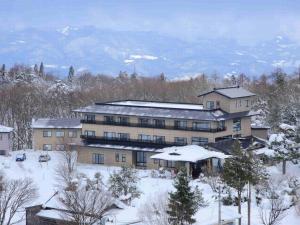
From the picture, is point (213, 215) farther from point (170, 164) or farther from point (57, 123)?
point (57, 123)

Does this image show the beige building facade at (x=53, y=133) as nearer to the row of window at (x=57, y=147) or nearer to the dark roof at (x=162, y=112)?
the row of window at (x=57, y=147)

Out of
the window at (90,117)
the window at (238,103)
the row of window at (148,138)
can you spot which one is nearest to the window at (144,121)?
the row of window at (148,138)

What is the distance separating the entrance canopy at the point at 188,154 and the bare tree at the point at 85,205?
36.6 feet

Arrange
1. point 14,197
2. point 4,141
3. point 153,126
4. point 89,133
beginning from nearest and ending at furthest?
point 14,197 → point 153,126 → point 89,133 → point 4,141

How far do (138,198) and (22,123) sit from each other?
29.3 meters

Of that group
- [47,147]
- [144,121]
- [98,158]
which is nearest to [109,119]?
[144,121]

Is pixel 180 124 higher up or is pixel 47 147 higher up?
pixel 180 124

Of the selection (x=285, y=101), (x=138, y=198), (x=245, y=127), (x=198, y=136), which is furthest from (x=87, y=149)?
(x=285, y=101)

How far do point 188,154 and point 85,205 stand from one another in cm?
1487

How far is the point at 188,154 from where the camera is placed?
144 ft

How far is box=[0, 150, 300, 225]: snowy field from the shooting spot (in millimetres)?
33094

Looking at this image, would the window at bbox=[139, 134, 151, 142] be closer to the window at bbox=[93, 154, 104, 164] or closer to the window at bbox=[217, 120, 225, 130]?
the window at bbox=[93, 154, 104, 164]

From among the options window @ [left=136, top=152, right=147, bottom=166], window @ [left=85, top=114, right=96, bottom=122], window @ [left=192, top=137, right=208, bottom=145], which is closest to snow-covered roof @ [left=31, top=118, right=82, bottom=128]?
window @ [left=85, top=114, right=96, bottom=122]

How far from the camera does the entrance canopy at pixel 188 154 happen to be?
141 feet
